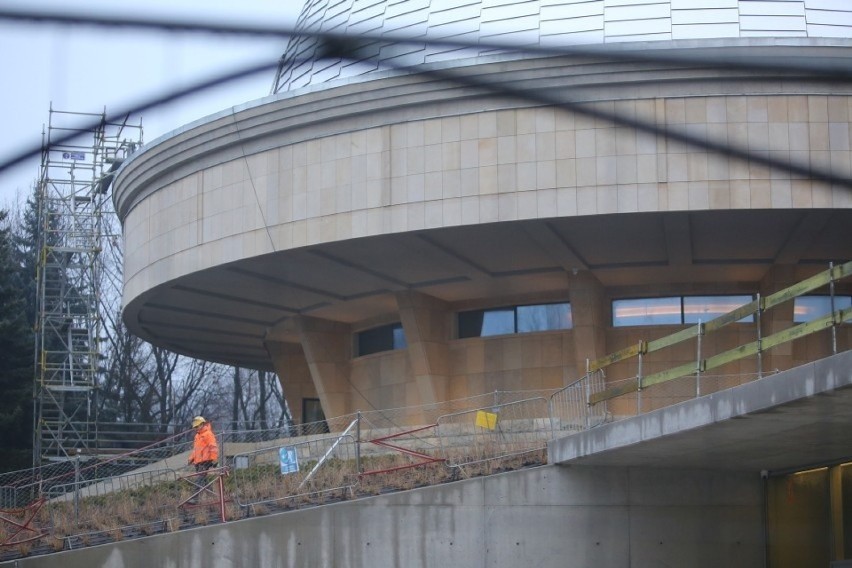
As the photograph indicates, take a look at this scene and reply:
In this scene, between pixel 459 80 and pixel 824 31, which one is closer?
pixel 459 80

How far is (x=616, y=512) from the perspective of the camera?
19.1 meters

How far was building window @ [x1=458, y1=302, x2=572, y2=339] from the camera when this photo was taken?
31484 mm

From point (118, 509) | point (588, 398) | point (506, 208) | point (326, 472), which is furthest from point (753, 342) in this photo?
point (118, 509)

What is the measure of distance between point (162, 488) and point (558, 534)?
304 inches

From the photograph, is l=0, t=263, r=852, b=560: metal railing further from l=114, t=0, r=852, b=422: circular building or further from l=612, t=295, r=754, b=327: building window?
l=612, t=295, r=754, b=327: building window

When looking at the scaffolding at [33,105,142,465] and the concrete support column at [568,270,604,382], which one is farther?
the scaffolding at [33,105,142,465]

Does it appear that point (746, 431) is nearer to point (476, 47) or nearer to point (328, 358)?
point (476, 47)

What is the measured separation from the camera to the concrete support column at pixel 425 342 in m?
31.6

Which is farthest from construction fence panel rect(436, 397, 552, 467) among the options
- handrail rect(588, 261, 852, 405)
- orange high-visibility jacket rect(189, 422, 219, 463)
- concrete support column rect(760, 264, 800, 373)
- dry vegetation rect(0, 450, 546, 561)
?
concrete support column rect(760, 264, 800, 373)

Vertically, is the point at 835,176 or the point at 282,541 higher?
the point at 835,176

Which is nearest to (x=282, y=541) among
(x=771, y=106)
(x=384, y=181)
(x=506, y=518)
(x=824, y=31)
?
(x=506, y=518)

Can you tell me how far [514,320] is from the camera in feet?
105

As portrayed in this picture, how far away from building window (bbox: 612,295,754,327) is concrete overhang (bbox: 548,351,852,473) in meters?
11.1

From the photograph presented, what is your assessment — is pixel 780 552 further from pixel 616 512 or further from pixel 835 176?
pixel 835 176
